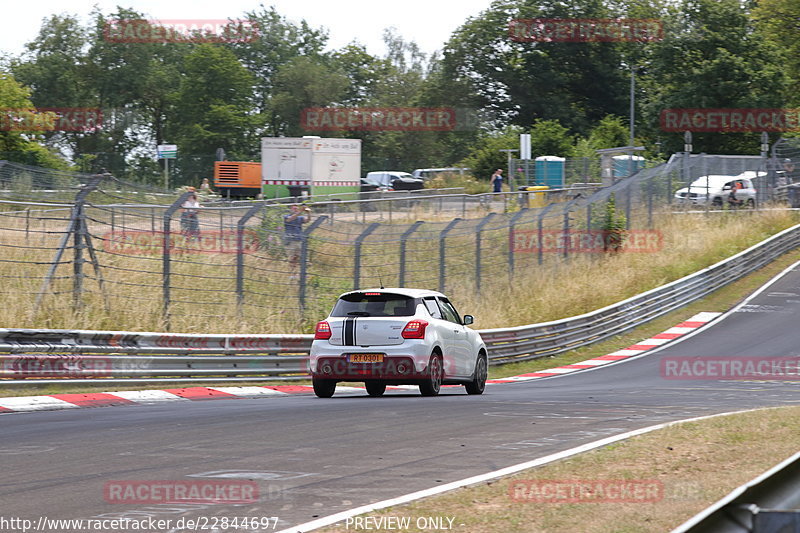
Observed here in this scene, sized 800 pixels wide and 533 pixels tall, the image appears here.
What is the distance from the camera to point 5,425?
10328 mm

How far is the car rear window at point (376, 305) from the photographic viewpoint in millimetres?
14781

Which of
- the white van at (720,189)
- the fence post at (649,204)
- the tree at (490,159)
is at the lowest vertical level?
the fence post at (649,204)

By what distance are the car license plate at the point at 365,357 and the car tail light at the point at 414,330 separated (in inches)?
18.2

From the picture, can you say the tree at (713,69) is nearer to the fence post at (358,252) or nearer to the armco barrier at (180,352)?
the armco barrier at (180,352)

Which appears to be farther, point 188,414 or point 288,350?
point 288,350

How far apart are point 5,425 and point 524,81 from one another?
80847 millimetres

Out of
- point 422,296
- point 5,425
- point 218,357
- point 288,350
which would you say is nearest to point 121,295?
point 218,357

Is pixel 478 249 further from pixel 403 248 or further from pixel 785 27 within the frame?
Result: pixel 785 27

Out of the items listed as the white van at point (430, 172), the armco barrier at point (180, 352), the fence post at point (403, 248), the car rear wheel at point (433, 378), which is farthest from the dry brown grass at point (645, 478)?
the white van at point (430, 172)

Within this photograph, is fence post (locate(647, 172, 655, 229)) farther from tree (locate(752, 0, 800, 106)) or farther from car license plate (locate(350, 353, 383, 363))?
tree (locate(752, 0, 800, 106))

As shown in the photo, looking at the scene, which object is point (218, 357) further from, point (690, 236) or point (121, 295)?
point (690, 236)

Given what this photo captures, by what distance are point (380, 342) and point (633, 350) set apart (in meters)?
14.2

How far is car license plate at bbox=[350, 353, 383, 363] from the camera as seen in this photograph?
14555mm

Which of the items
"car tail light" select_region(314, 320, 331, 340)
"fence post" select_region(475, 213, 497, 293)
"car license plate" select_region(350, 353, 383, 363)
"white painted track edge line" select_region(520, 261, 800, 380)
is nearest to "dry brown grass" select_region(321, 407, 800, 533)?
"car license plate" select_region(350, 353, 383, 363)
